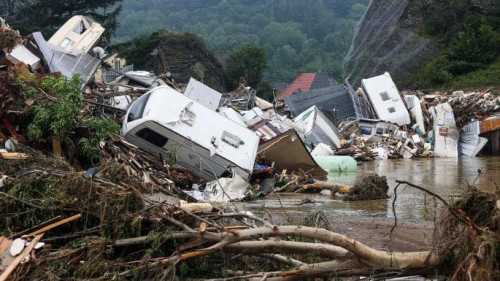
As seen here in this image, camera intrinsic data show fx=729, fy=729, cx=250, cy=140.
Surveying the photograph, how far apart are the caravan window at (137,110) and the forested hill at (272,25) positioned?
212 ft

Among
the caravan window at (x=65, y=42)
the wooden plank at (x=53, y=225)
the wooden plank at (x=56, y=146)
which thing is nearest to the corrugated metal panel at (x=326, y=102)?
the caravan window at (x=65, y=42)

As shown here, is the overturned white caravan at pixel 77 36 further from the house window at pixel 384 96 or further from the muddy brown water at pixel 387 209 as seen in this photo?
the house window at pixel 384 96

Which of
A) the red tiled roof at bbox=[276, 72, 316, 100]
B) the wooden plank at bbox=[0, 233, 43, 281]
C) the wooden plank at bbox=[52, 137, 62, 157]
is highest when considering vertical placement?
the red tiled roof at bbox=[276, 72, 316, 100]

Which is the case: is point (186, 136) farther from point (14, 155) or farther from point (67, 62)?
point (67, 62)

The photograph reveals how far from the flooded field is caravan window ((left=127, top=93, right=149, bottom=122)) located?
9.24 feet

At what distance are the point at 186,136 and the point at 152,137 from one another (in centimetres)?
63

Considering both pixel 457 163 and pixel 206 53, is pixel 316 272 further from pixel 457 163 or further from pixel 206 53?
pixel 206 53

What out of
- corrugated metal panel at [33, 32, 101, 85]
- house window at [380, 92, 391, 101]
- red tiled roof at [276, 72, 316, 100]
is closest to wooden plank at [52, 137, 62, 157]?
corrugated metal panel at [33, 32, 101, 85]

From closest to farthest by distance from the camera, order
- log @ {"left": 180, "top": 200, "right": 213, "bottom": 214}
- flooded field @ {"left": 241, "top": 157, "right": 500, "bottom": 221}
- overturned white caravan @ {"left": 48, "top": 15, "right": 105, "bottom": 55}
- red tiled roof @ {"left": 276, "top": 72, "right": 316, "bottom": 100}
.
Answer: log @ {"left": 180, "top": 200, "right": 213, "bottom": 214}
flooded field @ {"left": 241, "top": 157, "right": 500, "bottom": 221}
overturned white caravan @ {"left": 48, "top": 15, "right": 105, "bottom": 55}
red tiled roof @ {"left": 276, "top": 72, "right": 316, "bottom": 100}

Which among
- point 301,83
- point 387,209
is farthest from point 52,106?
point 301,83

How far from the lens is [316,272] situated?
5809mm

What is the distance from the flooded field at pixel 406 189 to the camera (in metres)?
10.8

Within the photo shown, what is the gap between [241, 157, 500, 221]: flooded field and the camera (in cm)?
1079

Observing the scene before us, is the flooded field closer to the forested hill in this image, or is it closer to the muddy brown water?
the muddy brown water
